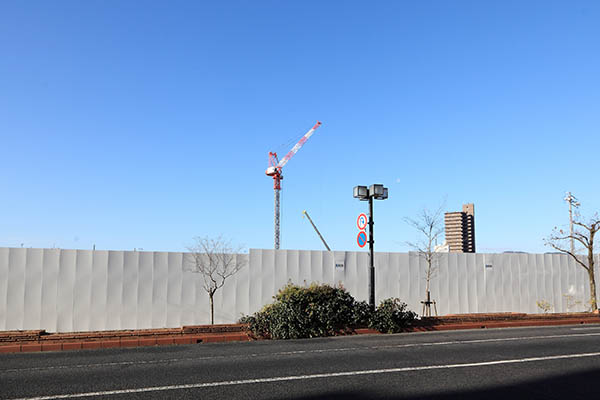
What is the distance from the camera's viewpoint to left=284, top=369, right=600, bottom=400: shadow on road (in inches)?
252

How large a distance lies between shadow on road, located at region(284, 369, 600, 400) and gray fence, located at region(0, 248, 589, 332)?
9.93 m

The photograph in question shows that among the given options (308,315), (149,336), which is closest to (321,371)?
(308,315)

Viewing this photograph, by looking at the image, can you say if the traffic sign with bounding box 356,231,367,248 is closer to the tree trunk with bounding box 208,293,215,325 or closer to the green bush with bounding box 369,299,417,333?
the green bush with bounding box 369,299,417,333

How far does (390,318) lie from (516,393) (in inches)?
288

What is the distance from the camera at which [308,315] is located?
1346cm

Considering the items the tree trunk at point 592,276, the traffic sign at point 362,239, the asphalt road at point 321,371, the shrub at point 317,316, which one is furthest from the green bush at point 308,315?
the tree trunk at point 592,276

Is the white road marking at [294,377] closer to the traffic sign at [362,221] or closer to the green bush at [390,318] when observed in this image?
the green bush at [390,318]

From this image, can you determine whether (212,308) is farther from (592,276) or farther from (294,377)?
(592,276)

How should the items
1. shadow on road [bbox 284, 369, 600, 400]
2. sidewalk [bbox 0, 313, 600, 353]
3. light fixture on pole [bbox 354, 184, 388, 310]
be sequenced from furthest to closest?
light fixture on pole [bbox 354, 184, 388, 310] < sidewalk [bbox 0, 313, 600, 353] < shadow on road [bbox 284, 369, 600, 400]

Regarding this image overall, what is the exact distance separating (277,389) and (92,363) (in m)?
4.19

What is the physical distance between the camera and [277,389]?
6.88 m

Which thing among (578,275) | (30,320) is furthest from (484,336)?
(30,320)

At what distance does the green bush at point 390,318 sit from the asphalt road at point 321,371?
1860 millimetres

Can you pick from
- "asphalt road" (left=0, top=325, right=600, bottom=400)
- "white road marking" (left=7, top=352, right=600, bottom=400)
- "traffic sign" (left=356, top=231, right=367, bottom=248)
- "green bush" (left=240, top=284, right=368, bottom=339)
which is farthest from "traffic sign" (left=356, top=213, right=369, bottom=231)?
"white road marking" (left=7, top=352, right=600, bottom=400)
